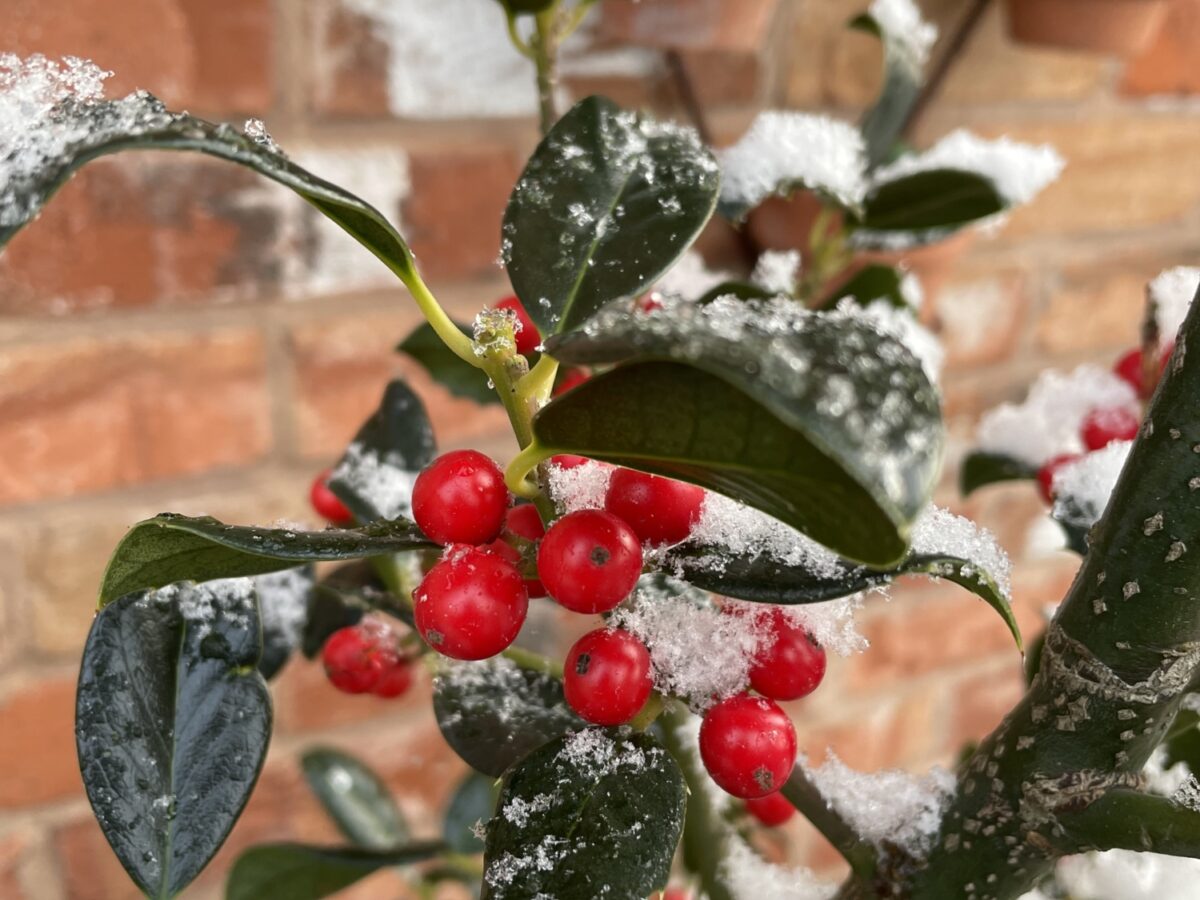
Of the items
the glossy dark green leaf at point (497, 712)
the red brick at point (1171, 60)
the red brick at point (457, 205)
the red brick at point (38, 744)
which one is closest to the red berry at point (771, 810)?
the glossy dark green leaf at point (497, 712)

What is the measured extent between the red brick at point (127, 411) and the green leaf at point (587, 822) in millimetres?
618

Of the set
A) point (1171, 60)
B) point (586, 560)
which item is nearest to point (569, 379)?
point (586, 560)

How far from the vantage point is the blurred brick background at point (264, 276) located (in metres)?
0.74

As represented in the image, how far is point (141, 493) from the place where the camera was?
2.72ft

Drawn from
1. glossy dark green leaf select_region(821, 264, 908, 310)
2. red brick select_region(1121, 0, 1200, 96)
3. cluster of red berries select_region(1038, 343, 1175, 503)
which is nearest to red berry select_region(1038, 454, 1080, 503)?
cluster of red berries select_region(1038, 343, 1175, 503)

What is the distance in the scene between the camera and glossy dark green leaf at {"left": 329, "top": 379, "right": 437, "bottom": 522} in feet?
1.40

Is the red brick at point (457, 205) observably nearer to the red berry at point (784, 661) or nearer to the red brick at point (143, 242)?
the red brick at point (143, 242)

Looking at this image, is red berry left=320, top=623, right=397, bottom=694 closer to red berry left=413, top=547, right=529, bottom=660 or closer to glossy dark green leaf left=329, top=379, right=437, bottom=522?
glossy dark green leaf left=329, top=379, right=437, bottom=522

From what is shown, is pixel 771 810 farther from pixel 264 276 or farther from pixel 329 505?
pixel 264 276

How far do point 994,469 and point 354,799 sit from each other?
1.65ft

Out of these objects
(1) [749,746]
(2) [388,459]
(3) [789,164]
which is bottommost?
(1) [749,746]

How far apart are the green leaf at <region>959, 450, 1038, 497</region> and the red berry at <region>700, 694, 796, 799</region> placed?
0.92ft

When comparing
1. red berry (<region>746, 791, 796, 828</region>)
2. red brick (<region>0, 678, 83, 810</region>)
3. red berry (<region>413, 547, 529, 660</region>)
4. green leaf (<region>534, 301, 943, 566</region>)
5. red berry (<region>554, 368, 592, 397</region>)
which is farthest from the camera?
red brick (<region>0, 678, 83, 810</region>)

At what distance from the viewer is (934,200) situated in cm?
57
